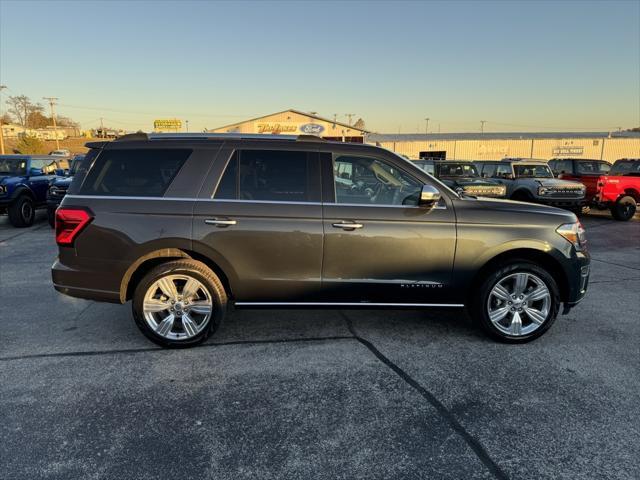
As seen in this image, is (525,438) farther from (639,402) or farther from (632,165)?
(632,165)

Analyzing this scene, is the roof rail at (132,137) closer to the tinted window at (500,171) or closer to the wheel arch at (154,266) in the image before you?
the wheel arch at (154,266)

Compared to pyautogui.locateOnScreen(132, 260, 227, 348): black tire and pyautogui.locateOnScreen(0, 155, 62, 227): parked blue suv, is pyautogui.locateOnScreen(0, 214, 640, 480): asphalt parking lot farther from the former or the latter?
pyautogui.locateOnScreen(0, 155, 62, 227): parked blue suv

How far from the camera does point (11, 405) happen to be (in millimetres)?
2990

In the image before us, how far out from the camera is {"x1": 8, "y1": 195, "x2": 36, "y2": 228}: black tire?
36.7 ft

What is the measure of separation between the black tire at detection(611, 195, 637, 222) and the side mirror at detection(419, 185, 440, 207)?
1230 centimetres

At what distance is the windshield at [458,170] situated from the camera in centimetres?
1500

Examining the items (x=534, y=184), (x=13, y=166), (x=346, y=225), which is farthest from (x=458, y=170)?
(x=13, y=166)

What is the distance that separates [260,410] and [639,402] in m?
2.76

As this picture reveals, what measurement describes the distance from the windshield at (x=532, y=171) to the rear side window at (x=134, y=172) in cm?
1306

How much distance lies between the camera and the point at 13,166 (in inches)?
477

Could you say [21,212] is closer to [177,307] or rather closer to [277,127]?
[177,307]

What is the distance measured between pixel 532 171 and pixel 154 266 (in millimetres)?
13854

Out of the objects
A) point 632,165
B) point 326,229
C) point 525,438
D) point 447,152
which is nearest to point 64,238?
point 326,229

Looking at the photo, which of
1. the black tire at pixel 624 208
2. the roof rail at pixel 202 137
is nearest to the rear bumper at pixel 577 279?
the roof rail at pixel 202 137
